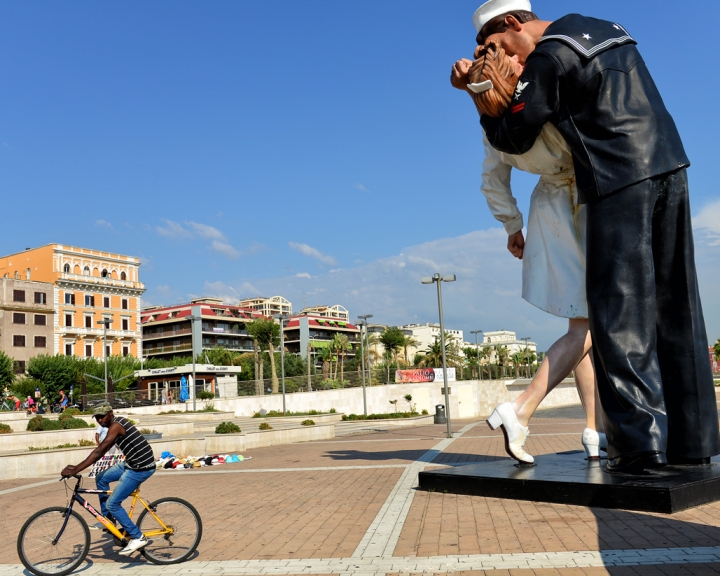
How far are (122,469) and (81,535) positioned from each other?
68 centimetres

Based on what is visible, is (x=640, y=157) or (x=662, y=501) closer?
(x=662, y=501)

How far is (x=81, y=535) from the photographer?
6441 millimetres

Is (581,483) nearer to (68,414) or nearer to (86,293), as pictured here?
(68,414)

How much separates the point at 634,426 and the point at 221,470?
33.8 ft

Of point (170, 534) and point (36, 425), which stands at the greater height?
point (36, 425)

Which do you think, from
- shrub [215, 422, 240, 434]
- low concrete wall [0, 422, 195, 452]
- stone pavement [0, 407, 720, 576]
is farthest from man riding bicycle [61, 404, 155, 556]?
low concrete wall [0, 422, 195, 452]

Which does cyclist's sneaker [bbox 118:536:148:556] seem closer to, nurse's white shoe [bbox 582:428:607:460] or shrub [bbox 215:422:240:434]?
nurse's white shoe [bbox 582:428:607:460]

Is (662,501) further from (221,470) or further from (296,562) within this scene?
(221,470)

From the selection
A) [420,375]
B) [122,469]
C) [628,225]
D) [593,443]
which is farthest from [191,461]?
[420,375]

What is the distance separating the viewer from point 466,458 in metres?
13.6

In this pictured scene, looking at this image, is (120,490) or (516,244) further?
(516,244)

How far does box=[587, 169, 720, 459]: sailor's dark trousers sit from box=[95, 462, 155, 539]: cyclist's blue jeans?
4550mm

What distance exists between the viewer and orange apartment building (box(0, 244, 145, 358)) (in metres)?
70.0

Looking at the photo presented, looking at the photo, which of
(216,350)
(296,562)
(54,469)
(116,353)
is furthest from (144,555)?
(216,350)
